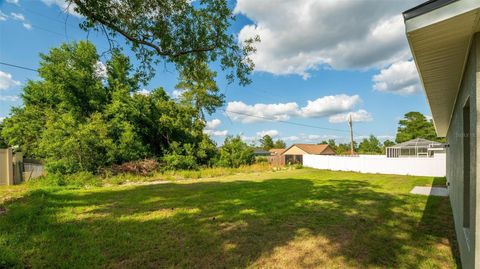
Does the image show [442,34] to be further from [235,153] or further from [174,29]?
[235,153]

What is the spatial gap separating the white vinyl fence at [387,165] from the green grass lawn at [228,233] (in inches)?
322

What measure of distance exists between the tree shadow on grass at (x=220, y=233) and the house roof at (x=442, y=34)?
2613mm

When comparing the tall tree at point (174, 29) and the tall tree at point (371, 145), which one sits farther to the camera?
the tall tree at point (371, 145)

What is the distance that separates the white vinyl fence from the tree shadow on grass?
858 cm

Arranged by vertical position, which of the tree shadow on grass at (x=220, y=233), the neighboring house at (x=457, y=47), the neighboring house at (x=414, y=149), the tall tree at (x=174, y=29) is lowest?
the tree shadow on grass at (x=220, y=233)

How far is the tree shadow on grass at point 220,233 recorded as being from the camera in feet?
11.9

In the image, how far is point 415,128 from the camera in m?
45.0

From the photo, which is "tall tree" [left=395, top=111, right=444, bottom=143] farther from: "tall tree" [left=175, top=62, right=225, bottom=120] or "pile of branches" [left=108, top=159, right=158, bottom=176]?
"pile of branches" [left=108, top=159, right=158, bottom=176]

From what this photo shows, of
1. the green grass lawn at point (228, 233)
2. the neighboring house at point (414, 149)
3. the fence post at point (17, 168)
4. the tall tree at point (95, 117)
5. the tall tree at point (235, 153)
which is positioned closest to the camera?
the green grass lawn at point (228, 233)

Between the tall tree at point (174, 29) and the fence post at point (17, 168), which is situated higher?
the tall tree at point (174, 29)

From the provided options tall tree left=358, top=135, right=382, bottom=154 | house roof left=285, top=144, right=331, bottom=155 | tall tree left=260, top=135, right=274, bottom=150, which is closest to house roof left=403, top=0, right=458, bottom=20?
house roof left=285, top=144, right=331, bottom=155

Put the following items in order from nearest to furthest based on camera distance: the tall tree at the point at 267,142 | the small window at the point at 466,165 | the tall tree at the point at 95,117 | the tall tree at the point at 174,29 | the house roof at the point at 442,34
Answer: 1. the house roof at the point at 442,34
2. the small window at the point at 466,165
3. the tall tree at the point at 174,29
4. the tall tree at the point at 95,117
5. the tall tree at the point at 267,142

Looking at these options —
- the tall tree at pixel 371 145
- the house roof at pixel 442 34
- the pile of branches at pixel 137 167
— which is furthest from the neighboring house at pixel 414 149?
the tall tree at pixel 371 145

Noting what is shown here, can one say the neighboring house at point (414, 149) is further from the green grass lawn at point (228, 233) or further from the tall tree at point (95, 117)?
the tall tree at point (95, 117)
